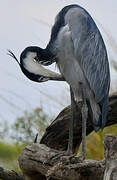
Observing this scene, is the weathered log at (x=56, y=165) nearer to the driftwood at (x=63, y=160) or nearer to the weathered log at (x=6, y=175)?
the driftwood at (x=63, y=160)

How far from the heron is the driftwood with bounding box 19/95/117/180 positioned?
0.51ft

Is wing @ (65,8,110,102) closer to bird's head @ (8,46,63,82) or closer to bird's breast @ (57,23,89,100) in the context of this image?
bird's breast @ (57,23,89,100)

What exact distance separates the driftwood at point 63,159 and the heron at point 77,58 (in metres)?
0.16

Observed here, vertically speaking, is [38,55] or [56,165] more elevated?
[38,55]

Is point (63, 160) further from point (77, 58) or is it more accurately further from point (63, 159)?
point (77, 58)

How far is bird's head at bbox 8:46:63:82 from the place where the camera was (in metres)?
3.08

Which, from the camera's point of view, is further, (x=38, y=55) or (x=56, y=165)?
(x=38, y=55)

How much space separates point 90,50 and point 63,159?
0.74 m

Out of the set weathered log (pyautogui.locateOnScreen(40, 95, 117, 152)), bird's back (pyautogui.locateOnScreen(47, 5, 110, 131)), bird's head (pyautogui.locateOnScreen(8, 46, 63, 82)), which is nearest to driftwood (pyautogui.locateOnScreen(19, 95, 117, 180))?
weathered log (pyautogui.locateOnScreen(40, 95, 117, 152))

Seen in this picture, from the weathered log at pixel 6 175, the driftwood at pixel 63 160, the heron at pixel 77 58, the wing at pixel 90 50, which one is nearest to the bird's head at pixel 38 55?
the heron at pixel 77 58

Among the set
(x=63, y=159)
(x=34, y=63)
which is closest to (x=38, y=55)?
(x=34, y=63)

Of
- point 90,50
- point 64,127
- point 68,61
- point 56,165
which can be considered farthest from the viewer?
point 64,127

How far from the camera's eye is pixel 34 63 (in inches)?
122

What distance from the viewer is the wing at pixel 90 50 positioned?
122 inches
